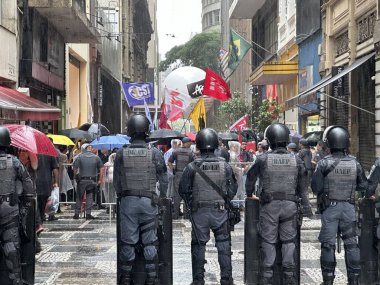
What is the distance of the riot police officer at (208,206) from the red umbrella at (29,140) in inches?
79.4

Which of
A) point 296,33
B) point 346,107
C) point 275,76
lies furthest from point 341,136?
point 275,76

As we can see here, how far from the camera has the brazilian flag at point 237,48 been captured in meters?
33.6

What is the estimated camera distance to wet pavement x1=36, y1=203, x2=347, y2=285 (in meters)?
8.91

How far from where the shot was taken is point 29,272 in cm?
788

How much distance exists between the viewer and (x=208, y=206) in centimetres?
817

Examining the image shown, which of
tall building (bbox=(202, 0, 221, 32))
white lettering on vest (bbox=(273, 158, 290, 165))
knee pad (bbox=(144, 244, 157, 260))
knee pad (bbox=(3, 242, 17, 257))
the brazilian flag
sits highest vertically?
tall building (bbox=(202, 0, 221, 32))

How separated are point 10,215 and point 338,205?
133 inches

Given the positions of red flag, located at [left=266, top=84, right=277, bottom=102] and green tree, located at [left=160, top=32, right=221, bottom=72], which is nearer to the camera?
red flag, located at [left=266, top=84, right=277, bottom=102]

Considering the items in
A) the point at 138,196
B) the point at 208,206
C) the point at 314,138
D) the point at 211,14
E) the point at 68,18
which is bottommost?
the point at 208,206

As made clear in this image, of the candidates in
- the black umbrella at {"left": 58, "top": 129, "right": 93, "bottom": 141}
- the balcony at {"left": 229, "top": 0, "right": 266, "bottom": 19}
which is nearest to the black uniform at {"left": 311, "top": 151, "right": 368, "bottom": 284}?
the black umbrella at {"left": 58, "top": 129, "right": 93, "bottom": 141}

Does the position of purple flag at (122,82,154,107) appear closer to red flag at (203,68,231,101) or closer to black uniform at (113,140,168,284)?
red flag at (203,68,231,101)

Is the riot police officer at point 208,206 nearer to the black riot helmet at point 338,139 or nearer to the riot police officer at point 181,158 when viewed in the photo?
the black riot helmet at point 338,139

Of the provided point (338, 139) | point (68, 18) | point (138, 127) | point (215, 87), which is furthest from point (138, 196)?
point (68, 18)

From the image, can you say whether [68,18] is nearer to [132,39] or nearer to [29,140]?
[29,140]
